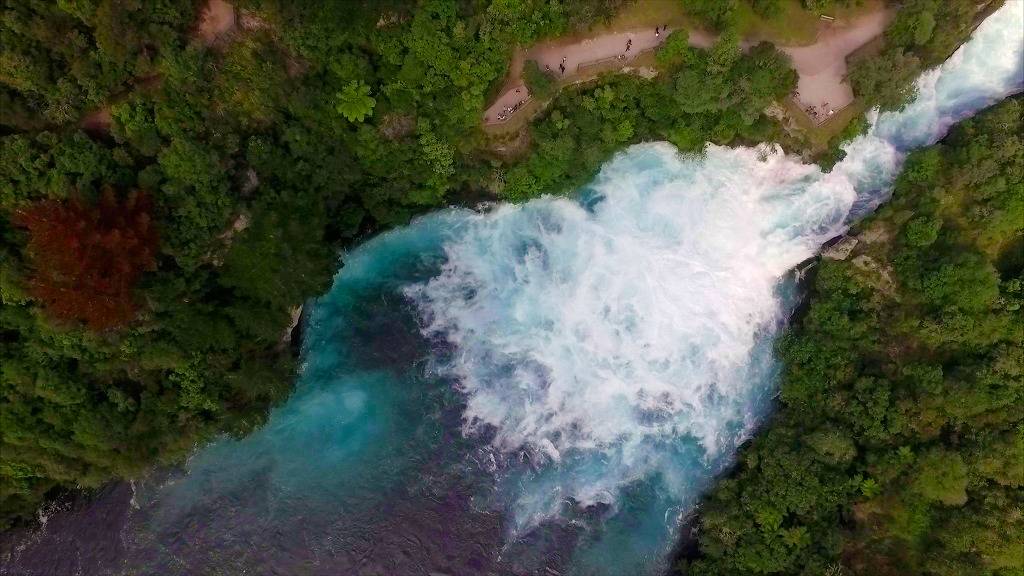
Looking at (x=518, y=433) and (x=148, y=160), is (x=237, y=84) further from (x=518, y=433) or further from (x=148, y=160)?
(x=518, y=433)

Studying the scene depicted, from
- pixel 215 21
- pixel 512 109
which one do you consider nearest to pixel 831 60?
pixel 512 109

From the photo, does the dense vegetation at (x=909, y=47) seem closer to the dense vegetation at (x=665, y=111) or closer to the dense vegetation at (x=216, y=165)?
the dense vegetation at (x=665, y=111)

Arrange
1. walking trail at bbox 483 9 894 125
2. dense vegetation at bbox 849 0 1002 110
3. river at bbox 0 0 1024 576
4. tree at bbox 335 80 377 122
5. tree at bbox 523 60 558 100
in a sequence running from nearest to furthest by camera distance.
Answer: tree at bbox 335 80 377 122, dense vegetation at bbox 849 0 1002 110, tree at bbox 523 60 558 100, walking trail at bbox 483 9 894 125, river at bbox 0 0 1024 576

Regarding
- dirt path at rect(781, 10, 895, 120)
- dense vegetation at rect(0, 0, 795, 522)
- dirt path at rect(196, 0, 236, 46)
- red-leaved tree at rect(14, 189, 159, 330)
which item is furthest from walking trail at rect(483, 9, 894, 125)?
red-leaved tree at rect(14, 189, 159, 330)

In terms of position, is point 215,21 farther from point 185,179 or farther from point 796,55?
point 796,55

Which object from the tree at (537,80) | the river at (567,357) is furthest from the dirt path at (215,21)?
the tree at (537,80)

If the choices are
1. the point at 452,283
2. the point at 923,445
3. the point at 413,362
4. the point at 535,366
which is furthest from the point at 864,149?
the point at 413,362

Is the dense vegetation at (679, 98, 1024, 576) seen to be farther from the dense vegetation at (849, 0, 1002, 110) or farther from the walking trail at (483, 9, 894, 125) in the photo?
the walking trail at (483, 9, 894, 125)
